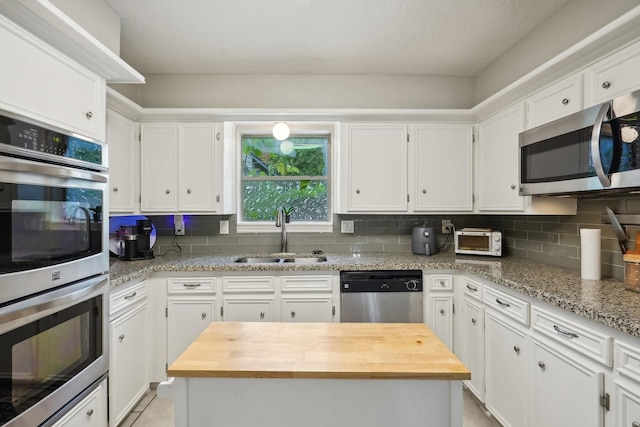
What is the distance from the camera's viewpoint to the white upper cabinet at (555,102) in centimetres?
174

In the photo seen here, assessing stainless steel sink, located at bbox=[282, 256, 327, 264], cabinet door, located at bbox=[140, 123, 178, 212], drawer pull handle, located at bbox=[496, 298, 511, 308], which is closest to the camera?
drawer pull handle, located at bbox=[496, 298, 511, 308]

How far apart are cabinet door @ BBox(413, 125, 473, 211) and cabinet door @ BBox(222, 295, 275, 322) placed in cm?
153

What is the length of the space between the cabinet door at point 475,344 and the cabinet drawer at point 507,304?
0.13 m

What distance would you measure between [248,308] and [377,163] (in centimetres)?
163

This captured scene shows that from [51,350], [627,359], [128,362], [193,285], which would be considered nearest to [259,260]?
[193,285]

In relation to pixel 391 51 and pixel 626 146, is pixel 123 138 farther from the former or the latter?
pixel 626 146

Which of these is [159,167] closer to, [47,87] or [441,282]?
[47,87]

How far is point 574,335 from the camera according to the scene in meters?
1.38

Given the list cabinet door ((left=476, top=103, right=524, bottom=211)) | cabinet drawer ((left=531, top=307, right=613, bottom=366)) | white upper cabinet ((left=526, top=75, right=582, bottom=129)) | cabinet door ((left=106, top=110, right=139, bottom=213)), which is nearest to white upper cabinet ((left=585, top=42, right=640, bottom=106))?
white upper cabinet ((left=526, top=75, right=582, bottom=129))

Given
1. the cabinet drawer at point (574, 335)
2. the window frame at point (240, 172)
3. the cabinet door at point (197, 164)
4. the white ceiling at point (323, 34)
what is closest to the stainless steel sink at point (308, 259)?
the window frame at point (240, 172)

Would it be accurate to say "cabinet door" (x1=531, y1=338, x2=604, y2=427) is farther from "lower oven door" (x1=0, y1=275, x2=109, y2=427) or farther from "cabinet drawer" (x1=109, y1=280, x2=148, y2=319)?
"cabinet drawer" (x1=109, y1=280, x2=148, y2=319)

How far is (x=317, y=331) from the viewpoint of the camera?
1.27m

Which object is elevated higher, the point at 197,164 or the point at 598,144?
the point at 197,164

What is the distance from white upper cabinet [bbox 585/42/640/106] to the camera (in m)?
1.42
